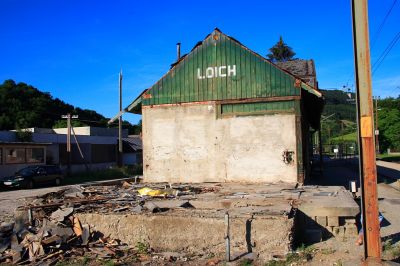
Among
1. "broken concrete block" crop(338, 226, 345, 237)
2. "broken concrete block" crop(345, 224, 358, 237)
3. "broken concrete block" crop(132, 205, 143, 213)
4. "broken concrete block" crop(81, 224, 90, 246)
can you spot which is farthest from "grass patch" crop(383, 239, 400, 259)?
"broken concrete block" crop(81, 224, 90, 246)

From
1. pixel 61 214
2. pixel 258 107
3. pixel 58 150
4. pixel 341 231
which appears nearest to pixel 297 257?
pixel 341 231

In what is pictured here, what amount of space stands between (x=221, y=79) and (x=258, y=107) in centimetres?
197

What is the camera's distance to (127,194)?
43.2 ft

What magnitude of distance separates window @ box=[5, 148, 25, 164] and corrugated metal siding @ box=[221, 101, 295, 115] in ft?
70.2

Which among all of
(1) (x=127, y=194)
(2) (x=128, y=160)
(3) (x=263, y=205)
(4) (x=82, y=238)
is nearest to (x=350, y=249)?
(3) (x=263, y=205)

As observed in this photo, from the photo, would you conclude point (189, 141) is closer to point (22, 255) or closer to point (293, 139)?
point (293, 139)

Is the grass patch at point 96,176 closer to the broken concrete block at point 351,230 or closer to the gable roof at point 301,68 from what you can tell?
the gable roof at point 301,68

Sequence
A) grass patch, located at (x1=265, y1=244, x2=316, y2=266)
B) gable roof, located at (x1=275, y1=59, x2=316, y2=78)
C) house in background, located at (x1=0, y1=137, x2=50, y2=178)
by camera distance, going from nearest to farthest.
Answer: grass patch, located at (x1=265, y1=244, x2=316, y2=266)
gable roof, located at (x1=275, y1=59, x2=316, y2=78)
house in background, located at (x1=0, y1=137, x2=50, y2=178)

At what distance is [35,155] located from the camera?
34.4m

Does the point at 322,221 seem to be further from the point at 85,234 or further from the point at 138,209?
the point at 85,234

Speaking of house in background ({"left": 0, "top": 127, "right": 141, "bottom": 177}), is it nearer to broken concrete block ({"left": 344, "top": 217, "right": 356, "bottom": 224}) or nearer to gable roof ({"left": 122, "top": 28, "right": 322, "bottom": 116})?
gable roof ({"left": 122, "top": 28, "right": 322, "bottom": 116})

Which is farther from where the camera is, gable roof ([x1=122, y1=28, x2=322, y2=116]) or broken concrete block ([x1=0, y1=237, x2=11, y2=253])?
gable roof ([x1=122, y1=28, x2=322, y2=116])

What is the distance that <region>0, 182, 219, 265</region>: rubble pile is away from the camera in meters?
A: 9.09

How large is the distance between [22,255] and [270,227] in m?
5.52
